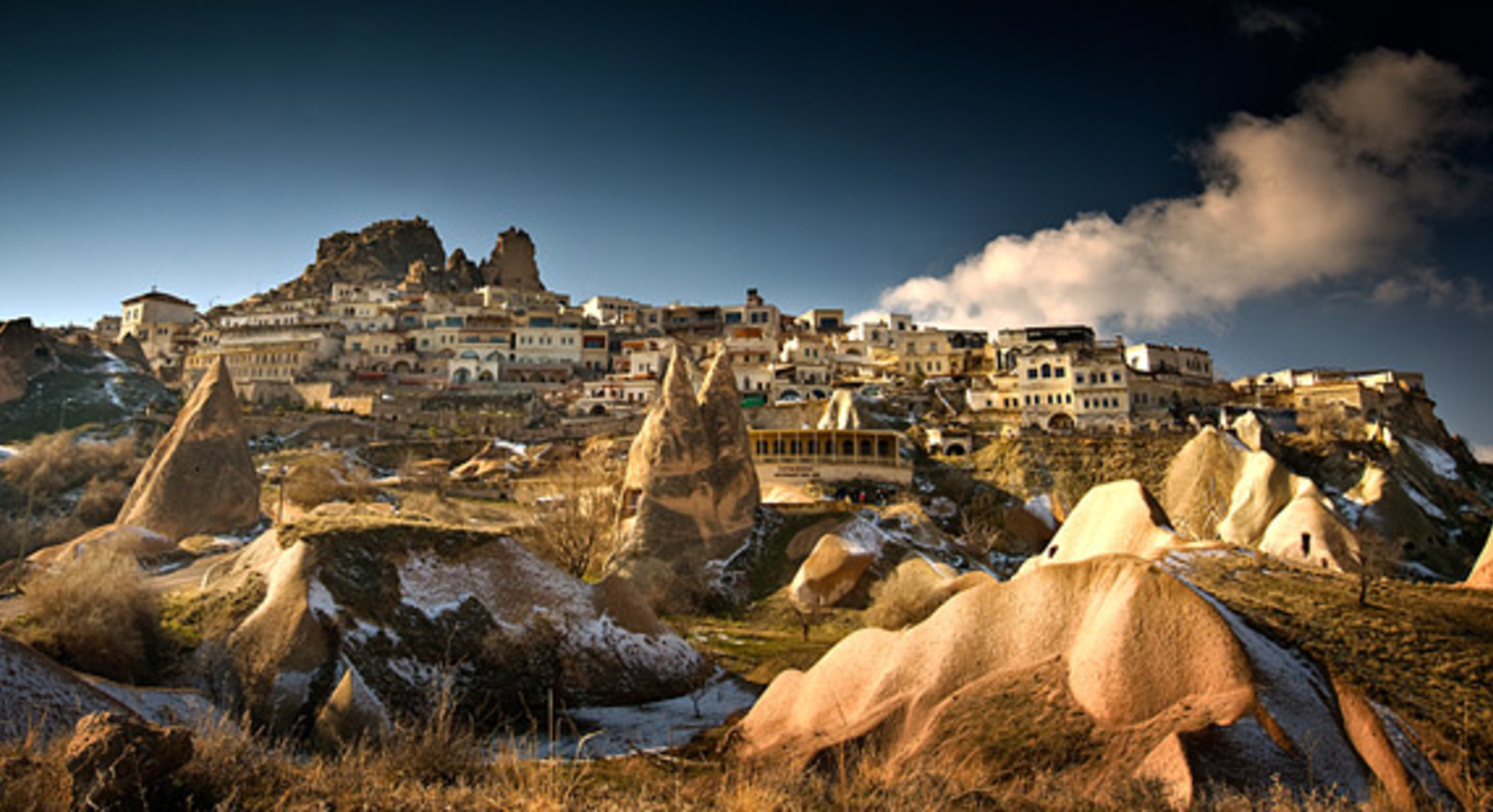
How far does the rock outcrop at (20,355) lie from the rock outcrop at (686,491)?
54.3 meters

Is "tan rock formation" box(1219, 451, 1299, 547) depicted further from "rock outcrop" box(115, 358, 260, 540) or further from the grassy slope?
"rock outcrop" box(115, 358, 260, 540)

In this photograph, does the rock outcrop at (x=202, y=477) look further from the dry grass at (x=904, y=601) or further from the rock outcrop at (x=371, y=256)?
the rock outcrop at (x=371, y=256)

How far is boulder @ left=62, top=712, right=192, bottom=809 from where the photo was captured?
5.27 metres

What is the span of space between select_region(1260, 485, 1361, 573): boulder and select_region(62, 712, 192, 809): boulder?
98.0ft

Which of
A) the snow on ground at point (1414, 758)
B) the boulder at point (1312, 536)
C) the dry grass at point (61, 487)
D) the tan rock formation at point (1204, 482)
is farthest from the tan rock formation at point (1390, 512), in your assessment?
the dry grass at point (61, 487)

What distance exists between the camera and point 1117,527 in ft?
44.2

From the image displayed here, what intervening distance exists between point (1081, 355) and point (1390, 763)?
58.1 metres

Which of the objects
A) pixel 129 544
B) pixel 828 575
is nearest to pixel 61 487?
pixel 129 544

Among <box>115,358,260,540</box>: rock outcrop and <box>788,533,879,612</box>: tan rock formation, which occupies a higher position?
<box>115,358,260,540</box>: rock outcrop

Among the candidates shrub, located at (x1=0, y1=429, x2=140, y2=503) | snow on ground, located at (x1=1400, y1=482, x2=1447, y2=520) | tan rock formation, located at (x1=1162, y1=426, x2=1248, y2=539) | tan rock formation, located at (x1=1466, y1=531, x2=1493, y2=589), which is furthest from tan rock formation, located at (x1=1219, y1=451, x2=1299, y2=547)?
shrub, located at (x1=0, y1=429, x2=140, y2=503)

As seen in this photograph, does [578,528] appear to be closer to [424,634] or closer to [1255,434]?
[424,634]

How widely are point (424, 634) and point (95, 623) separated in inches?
157

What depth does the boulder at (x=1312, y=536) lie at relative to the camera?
26641 millimetres

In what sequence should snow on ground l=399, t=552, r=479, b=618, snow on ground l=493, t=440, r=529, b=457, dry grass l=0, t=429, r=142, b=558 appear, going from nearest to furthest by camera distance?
snow on ground l=399, t=552, r=479, b=618 < dry grass l=0, t=429, r=142, b=558 < snow on ground l=493, t=440, r=529, b=457
